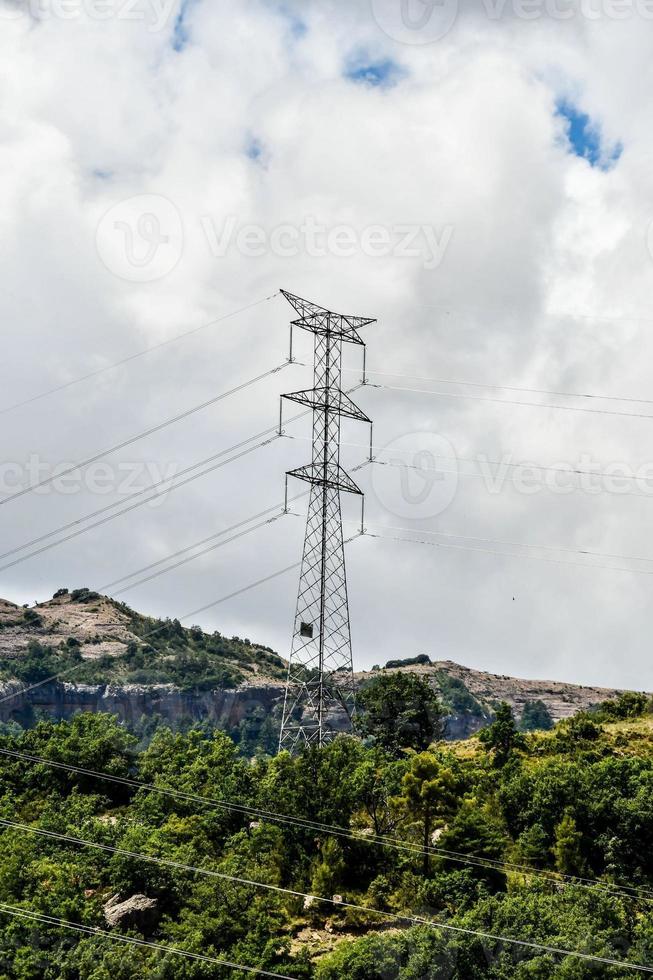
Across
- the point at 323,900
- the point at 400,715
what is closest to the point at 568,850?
the point at 323,900

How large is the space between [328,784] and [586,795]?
14.8 m

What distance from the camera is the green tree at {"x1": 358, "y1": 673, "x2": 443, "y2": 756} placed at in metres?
94.0

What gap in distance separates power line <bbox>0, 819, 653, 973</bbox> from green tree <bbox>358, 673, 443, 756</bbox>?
93.6 ft

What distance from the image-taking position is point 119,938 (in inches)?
2336

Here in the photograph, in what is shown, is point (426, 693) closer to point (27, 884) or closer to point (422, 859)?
point (422, 859)

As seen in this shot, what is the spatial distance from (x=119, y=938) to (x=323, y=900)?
1160cm

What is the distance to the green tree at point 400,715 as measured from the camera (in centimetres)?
9400

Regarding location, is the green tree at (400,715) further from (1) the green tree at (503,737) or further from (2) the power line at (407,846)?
(2) the power line at (407,846)

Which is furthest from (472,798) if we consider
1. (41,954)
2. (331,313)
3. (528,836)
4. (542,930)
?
(331,313)

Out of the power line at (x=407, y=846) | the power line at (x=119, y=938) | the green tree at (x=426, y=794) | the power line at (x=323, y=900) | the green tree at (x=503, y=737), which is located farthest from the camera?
the green tree at (x=503, y=737)

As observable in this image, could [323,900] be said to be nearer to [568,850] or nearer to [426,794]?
[426,794]

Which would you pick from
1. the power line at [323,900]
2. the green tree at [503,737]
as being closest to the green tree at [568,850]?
the power line at [323,900]

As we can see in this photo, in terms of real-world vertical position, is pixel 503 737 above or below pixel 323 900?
above

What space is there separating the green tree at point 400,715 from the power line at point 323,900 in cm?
2854
